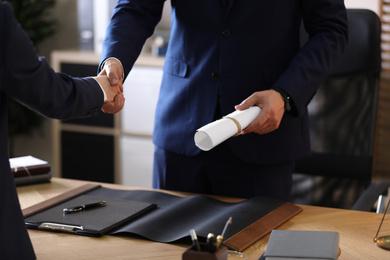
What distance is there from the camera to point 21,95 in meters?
1.18

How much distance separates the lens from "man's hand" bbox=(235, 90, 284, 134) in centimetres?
163

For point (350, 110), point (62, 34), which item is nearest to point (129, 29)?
point (350, 110)

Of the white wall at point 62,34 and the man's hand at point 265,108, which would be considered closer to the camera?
the man's hand at point 265,108

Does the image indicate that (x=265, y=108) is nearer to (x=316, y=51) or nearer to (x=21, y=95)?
(x=316, y=51)

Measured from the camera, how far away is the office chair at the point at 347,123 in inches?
86.5

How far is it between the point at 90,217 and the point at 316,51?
0.80 metres

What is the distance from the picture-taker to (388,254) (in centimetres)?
138

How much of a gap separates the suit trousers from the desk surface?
253 millimetres

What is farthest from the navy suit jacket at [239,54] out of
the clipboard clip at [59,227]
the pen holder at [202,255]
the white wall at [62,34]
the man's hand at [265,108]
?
the white wall at [62,34]

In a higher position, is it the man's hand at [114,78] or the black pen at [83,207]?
the man's hand at [114,78]

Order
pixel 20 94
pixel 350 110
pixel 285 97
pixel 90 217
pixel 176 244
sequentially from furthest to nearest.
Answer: pixel 350 110
pixel 285 97
pixel 90 217
pixel 176 244
pixel 20 94

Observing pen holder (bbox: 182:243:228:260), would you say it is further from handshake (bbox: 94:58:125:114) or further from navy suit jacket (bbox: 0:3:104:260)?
handshake (bbox: 94:58:125:114)

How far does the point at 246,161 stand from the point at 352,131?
0.60 metres

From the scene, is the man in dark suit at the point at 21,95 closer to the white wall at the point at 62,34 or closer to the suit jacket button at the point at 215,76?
the suit jacket button at the point at 215,76
